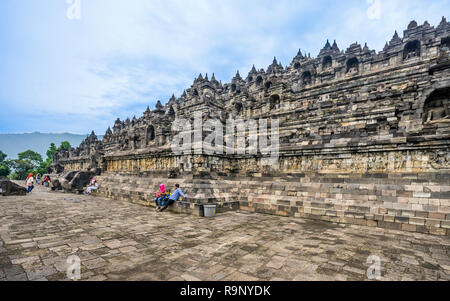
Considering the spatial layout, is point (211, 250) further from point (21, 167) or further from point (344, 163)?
point (21, 167)

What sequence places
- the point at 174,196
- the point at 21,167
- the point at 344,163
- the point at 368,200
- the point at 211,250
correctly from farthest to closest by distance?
the point at 21,167, the point at 174,196, the point at 344,163, the point at 368,200, the point at 211,250

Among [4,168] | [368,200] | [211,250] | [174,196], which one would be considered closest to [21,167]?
[4,168]

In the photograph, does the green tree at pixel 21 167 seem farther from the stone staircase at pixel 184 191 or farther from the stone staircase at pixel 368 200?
the stone staircase at pixel 368 200

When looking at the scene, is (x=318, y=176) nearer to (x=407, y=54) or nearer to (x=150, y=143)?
(x=150, y=143)

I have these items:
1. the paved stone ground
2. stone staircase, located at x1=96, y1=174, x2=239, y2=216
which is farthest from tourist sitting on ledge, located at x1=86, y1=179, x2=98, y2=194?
the paved stone ground

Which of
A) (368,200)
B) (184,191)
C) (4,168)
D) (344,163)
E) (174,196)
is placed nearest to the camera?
(368,200)

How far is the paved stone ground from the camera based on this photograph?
3.61 meters

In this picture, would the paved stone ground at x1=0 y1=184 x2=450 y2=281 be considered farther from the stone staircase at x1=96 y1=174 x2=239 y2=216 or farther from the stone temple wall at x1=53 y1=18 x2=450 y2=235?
the stone staircase at x1=96 y1=174 x2=239 y2=216

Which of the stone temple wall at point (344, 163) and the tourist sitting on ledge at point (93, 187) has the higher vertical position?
the stone temple wall at point (344, 163)

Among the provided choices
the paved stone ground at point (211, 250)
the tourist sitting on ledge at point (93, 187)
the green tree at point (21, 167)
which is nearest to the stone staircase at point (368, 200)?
the paved stone ground at point (211, 250)

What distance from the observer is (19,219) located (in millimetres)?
7445

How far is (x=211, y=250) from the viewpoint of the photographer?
4.71 metres

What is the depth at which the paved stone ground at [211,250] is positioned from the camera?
361cm

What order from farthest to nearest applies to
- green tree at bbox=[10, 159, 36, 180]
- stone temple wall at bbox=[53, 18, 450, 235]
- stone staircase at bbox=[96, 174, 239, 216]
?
green tree at bbox=[10, 159, 36, 180], stone staircase at bbox=[96, 174, 239, 216], stone temple wall at bbox=[53, 18, 450, 235]
